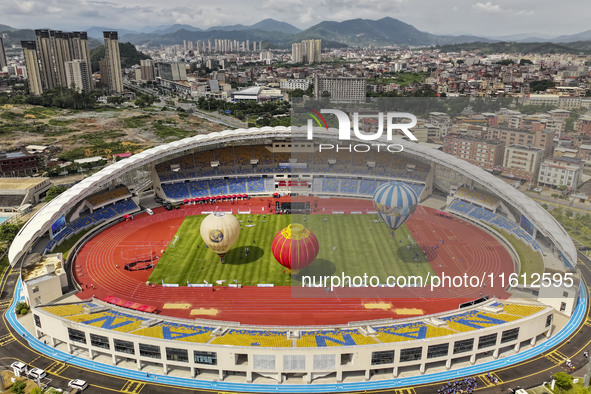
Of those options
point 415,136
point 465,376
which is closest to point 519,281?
point 465,376

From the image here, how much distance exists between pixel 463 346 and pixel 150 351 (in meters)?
20.6

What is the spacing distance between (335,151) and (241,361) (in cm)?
3343

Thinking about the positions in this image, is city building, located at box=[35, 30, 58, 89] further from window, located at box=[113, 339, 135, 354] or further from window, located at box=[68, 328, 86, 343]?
window, located at box=[113, 339, 135, 354]

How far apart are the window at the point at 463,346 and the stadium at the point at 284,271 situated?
0.09 meters

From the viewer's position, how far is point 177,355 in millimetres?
26906

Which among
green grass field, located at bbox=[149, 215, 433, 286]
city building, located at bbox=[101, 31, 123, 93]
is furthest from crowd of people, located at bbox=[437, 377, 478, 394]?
city building, located at bbox=[101, 31, 123, 93]

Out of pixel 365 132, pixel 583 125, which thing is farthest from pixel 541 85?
pixel 365 132

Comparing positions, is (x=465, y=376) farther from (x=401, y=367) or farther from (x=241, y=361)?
(x=241, y=361)

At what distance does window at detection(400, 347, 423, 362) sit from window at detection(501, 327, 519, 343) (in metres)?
6.33

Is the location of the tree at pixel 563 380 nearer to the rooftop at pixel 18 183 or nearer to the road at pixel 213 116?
the rooftop at pixel 18 183

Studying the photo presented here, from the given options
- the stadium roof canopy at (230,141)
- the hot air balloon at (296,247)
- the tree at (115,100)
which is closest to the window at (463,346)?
the hot air balloon at (296,247)

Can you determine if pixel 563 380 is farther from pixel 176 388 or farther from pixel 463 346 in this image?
pixel 176 388

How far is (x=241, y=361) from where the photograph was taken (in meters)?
26.7

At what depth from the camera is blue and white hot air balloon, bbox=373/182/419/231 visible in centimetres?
3906
